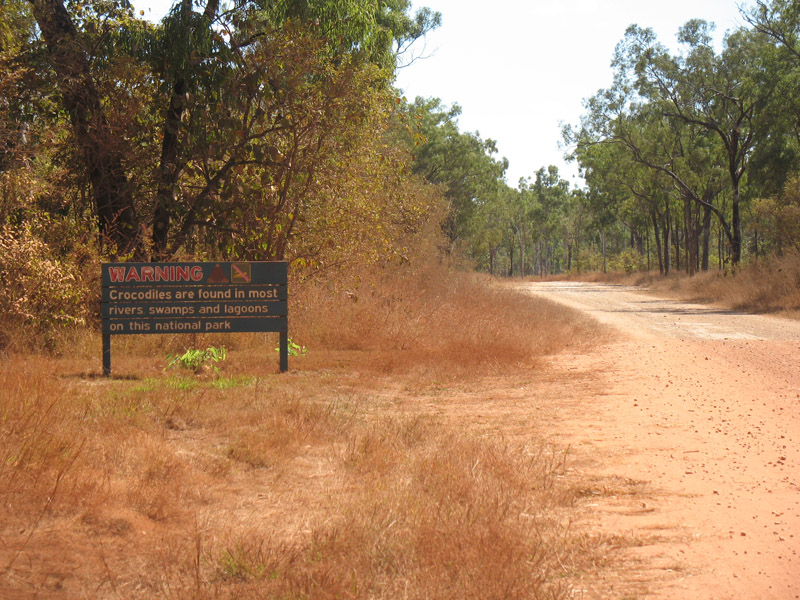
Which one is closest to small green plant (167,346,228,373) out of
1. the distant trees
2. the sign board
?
the sign board

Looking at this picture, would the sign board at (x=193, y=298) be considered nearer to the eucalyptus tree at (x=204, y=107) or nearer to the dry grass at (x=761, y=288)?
the eucalyptus tree at (x=204, y=107)

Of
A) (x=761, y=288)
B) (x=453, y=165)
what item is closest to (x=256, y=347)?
(x=761, y=288)

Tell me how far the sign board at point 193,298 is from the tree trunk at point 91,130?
326 cm

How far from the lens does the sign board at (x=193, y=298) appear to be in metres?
10.1

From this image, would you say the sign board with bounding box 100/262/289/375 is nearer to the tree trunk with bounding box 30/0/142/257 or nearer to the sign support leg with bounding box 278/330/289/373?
the sign support leg with bounding box 278/330/289/373

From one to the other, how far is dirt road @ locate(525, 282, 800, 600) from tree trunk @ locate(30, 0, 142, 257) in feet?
26.7

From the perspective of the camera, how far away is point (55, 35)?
1365 centimetres

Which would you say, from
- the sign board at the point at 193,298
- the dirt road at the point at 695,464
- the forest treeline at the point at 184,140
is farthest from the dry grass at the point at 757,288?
the sign board at the point at 193,298

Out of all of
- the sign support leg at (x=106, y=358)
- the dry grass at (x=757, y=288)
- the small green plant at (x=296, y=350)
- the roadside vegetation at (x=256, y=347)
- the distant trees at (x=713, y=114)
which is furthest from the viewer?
the distant trees at (x=713, y=114)

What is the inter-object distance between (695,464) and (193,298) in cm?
653

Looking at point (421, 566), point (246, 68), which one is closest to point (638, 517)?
point (421, 566)

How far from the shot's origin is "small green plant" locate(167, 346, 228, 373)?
33.2 ft

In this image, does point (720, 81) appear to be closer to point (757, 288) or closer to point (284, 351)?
point (757, 288)

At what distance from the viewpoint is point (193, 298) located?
10.2 meters
